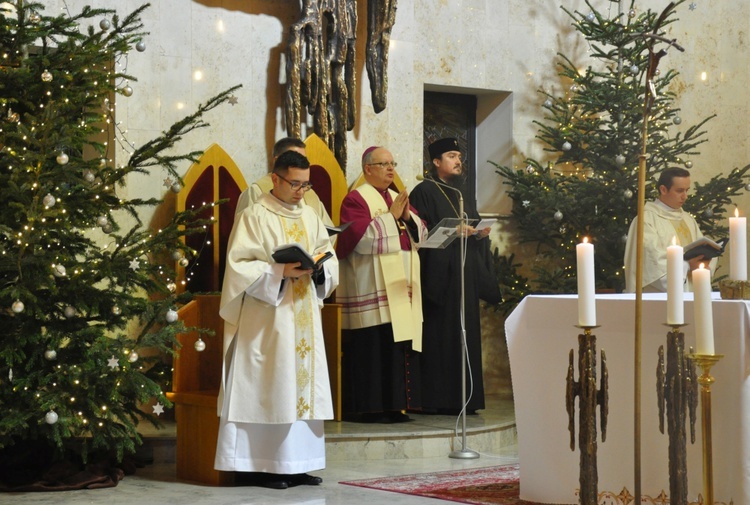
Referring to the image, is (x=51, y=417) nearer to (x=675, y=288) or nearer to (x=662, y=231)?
(x=675, y=288)

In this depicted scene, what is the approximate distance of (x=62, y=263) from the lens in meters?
5.98

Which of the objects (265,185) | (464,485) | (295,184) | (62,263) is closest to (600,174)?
(265,185)

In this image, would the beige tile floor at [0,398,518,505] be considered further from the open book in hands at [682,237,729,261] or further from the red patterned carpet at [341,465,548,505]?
the open book in hands at [682,237,729,261]

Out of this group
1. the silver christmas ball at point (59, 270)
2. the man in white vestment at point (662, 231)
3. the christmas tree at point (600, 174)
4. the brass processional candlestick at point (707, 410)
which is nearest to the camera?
the brass processional candlestick at point (707, 410)

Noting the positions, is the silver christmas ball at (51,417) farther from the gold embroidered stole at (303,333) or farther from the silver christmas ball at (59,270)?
the gold embroidered stole at (303,333)

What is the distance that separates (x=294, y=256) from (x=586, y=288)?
269 centimetres

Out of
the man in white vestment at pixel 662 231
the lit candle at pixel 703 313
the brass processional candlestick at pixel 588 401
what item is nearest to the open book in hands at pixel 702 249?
the man in white vestment at pixel 662 231

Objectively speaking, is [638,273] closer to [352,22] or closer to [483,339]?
[352,22]

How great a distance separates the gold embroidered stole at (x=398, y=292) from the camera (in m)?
7.71

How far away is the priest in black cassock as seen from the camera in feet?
26.7

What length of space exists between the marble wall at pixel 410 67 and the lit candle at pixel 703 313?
5.41 metres

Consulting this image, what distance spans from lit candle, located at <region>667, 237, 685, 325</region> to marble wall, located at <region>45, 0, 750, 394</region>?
5.21 m

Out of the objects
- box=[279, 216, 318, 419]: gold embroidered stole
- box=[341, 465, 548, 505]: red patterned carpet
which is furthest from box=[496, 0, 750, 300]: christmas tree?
box=[279, 216, 318, 419]: gold embroidered stole

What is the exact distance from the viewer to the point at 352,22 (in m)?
8.76
